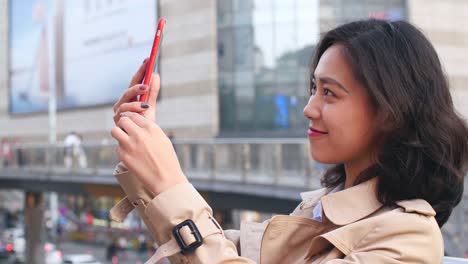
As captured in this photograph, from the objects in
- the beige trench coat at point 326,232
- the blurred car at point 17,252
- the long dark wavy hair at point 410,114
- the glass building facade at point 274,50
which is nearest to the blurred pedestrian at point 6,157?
the blurred car at point 17,252

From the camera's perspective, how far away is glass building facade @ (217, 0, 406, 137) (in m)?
35.7

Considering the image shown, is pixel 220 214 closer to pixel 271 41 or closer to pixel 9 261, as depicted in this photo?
pixel 271 41

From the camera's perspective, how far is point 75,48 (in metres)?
51.1

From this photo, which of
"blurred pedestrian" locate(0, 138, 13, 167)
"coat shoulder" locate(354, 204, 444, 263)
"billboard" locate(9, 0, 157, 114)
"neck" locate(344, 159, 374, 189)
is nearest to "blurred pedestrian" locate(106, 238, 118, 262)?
"billboard" locate(9, 0, 157, 114)

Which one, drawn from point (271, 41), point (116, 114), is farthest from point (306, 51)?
point (116, 114)

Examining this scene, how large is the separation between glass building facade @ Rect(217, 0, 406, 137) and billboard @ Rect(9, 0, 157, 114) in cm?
585

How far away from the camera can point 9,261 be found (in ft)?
120

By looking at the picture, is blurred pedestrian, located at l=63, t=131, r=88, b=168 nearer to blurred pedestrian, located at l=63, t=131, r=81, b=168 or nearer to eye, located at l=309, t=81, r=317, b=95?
blurred pedestrian, located at l=63, t=131, r=81, b=168

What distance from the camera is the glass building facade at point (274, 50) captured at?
35.7 metres

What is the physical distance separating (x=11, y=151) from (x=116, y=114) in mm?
28515

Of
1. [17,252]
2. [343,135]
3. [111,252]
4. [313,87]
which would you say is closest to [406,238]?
[343,135]

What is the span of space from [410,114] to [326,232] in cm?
34

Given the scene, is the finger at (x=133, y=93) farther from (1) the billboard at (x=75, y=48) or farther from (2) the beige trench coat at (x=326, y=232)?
(1) the billboard at (x=75, y=48)

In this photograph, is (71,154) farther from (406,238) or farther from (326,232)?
(406,238)
